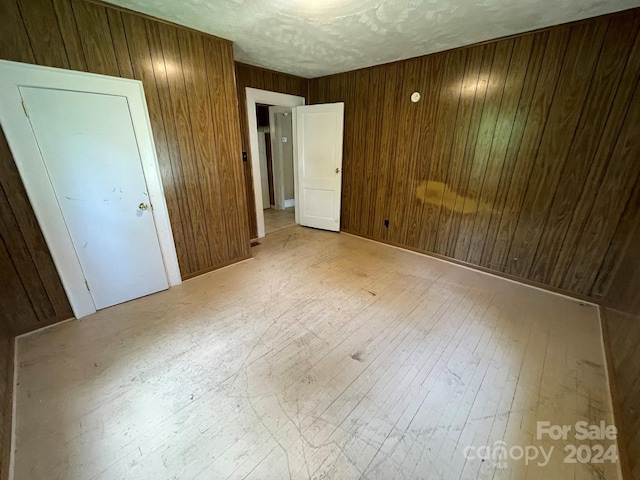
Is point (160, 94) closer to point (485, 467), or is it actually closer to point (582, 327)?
point (485, 467)

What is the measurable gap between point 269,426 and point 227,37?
3.38 metres

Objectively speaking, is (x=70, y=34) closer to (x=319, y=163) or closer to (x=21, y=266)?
(x=21, y=266)

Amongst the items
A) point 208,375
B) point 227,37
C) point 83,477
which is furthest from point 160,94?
point 83,477

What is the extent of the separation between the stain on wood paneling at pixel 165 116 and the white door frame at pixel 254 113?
72cm

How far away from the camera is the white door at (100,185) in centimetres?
186

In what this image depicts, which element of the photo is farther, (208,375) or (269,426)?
(208,375)

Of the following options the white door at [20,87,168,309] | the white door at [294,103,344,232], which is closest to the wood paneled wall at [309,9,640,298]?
the white door at [294,103,344,232]

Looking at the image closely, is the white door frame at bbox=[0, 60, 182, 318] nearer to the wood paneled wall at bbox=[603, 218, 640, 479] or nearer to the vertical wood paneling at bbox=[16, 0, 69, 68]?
the vertical wood paneling at bbox=[16, 0, 69, 68]

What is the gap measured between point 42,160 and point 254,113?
7.82 ft

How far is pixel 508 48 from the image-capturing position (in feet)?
7.93

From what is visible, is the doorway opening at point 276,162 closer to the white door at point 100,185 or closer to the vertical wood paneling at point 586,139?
the white door at point 100,185

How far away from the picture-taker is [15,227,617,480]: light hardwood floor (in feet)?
3.93

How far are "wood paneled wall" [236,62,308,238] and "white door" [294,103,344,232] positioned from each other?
0.39 meters

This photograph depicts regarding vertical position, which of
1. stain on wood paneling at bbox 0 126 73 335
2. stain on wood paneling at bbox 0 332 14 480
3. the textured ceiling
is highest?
the textured ceiling
